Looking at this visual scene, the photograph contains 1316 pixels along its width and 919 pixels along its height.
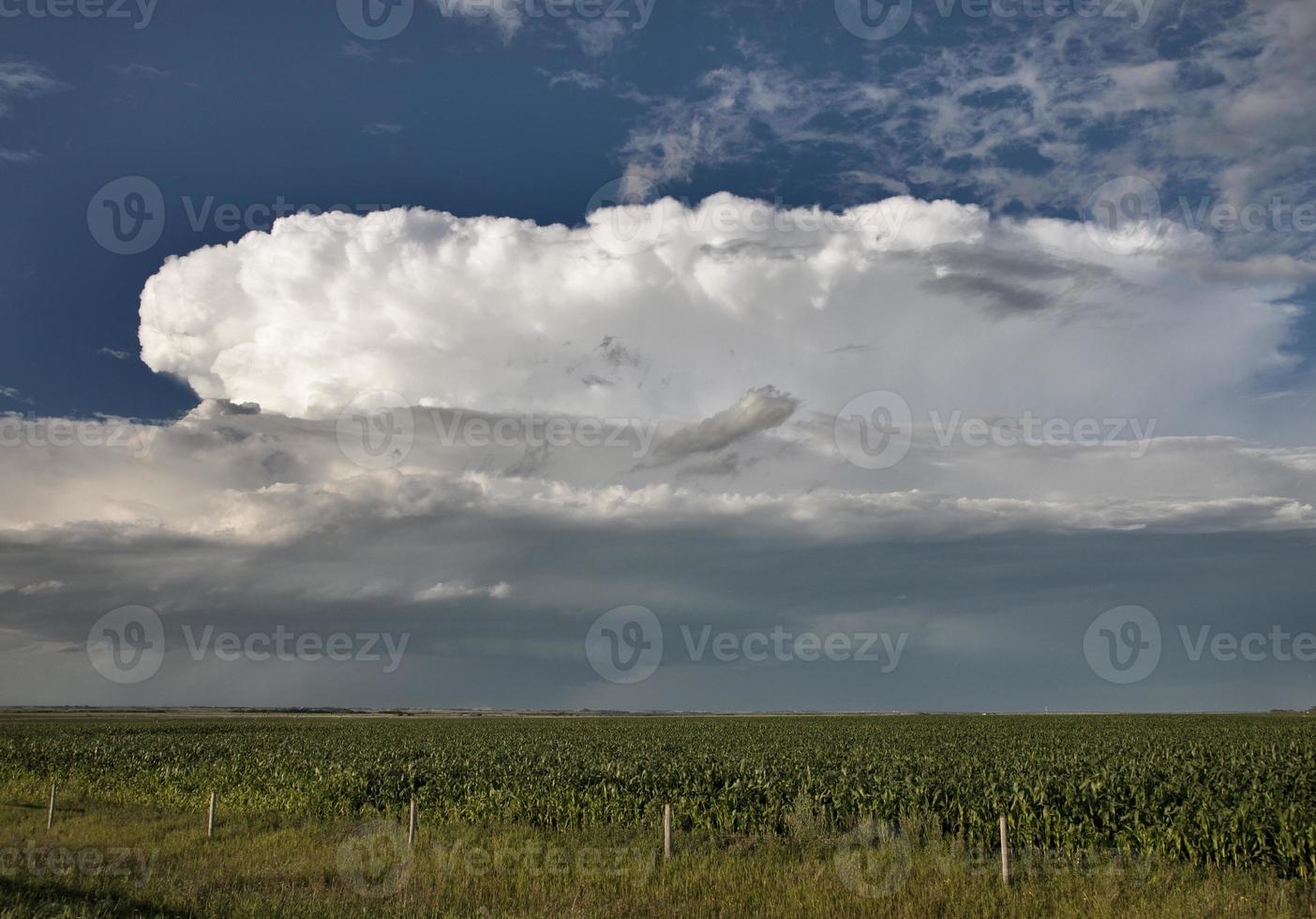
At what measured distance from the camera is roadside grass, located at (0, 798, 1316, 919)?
15.7 metres

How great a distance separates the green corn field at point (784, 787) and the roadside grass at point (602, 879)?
1598 mm

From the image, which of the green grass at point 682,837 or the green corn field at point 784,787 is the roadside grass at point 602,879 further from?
the green corn field at point 784,787

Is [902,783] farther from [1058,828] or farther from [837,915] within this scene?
[837,915]

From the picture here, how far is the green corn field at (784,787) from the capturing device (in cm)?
2142

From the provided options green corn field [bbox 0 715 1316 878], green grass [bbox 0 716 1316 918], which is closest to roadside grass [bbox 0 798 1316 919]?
green grass [bbox 0 716 1316 918]

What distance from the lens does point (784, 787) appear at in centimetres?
2698

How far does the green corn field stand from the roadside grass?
5.24 feet

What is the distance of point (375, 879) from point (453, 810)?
943cm

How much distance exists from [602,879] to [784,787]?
32.7 feet

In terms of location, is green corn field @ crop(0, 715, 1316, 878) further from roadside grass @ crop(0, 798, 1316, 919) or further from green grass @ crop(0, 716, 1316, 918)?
roadside grass @ crop(0, 798, 1316, 919)

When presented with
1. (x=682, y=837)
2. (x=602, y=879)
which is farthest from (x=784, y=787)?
(x=602, y=879)

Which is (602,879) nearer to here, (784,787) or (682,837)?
(682,837)

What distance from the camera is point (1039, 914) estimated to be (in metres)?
15.6

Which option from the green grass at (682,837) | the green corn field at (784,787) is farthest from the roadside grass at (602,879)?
the green corn field at (784,787)
